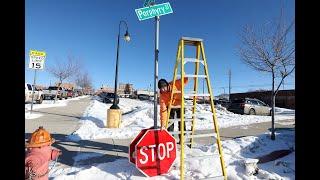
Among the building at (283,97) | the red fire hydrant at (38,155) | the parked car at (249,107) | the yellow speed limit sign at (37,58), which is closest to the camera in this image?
the red fire hydrant at (38,155)

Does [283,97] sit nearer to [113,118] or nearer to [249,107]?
[249,107]

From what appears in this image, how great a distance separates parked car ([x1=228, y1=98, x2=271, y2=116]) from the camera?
2333cm

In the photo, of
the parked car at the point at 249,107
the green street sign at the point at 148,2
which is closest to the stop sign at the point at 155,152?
the green street sign at the point at 148,2

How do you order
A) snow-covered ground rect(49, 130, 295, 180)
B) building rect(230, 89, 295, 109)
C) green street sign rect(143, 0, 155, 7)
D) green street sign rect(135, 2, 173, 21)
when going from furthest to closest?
1. building rect(230, 89, 295, 109)
2. green street sign rect(143, 0, 155, 7)
3. green street sign rect(135, 2, 173, 21)
4. snow-covered ground rect(49, 130, 295, 180)

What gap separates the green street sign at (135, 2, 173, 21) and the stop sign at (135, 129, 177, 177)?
2.41 metres

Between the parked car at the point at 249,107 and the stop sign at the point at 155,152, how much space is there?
61.5ft

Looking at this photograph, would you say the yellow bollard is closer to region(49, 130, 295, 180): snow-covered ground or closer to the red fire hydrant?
region(49, 130, 295, 180): snow-covered ground

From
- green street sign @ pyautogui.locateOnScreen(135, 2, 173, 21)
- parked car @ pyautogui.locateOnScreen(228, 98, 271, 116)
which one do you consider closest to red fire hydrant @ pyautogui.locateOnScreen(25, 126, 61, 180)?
green street sign @ pyautogui.locateOnScreen(135, 2, 173, 21)

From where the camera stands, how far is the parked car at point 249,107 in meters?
23.3

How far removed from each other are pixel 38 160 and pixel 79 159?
2.81 metres

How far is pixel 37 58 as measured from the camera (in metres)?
15.9

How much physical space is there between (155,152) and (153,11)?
9.50 ft

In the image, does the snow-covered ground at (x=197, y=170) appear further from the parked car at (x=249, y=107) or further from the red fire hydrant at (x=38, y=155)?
the parked car at (x=249, y=107)

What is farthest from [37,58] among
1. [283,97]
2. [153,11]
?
[283,97]
